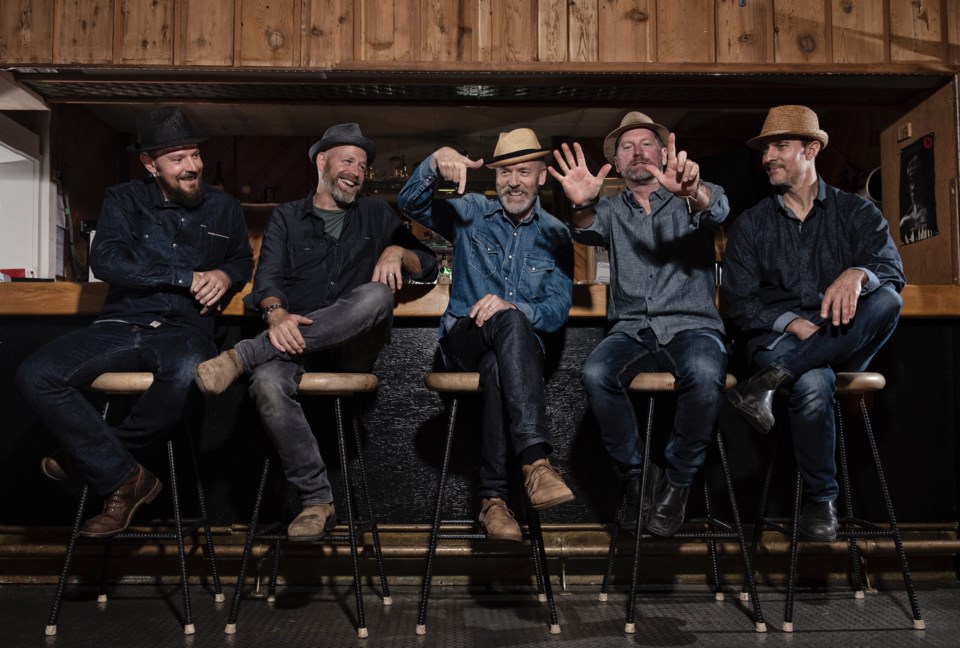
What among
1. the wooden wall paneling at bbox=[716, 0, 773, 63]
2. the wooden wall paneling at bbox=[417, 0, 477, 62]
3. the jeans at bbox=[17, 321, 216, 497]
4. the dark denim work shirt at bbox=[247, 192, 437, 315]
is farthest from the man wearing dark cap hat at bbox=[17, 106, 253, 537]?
the wooden wall paneling at bbox=[716, 0, 773, 63]

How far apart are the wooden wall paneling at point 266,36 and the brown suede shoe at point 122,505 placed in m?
1.64

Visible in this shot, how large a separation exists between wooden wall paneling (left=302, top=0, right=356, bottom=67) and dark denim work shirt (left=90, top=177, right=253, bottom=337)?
746 millimetres

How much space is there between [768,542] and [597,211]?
132 centimetres

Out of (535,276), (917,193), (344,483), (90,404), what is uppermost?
(917,193)

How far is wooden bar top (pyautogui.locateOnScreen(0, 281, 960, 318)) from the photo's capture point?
2.83m

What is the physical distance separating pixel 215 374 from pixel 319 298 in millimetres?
534

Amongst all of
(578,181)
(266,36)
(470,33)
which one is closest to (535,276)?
(578,181)

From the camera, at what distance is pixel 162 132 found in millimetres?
2643

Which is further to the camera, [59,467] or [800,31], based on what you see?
[800,31]

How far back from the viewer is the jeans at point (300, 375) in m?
2.29

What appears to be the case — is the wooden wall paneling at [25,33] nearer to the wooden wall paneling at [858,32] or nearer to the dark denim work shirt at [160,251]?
the dark denim work shirt at [160,251]

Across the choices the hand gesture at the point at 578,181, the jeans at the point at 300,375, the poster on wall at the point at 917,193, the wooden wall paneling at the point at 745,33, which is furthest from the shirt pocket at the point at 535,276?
the poster on wall at the point at 917,193

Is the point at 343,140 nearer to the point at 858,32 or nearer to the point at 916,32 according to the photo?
the point at 858,32

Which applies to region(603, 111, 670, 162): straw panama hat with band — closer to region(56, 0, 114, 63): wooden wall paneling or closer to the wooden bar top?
the wooden bar top
